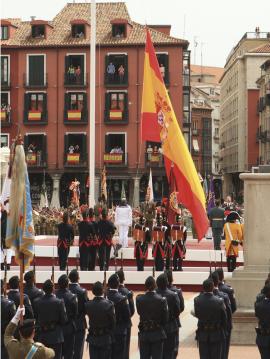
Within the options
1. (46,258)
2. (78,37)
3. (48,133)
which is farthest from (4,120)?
(46,258)

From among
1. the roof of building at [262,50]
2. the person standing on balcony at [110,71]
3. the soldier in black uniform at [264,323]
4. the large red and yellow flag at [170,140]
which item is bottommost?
the soldier in black uniform at [264,323]

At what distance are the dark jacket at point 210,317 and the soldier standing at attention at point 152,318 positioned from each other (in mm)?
467

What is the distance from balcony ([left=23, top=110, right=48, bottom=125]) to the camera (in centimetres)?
6200

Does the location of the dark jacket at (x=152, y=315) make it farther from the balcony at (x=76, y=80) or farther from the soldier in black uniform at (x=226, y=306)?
the balcony at (x=76, y=80)

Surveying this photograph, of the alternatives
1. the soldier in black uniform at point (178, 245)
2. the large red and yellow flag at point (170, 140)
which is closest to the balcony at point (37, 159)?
the large red and yellow flag at point (170, 140)

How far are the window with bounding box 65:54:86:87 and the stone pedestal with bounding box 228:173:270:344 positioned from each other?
151ft

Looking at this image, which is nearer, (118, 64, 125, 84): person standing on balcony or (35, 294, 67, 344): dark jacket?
(35, 294, 67, 344): dark jacket

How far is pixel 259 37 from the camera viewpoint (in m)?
106

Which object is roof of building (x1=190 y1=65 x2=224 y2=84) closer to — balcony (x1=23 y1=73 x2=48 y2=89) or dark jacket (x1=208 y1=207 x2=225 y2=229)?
balcony (x1=23 y1=73 x2=48 y2=89)

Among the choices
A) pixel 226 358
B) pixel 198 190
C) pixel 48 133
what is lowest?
pixel 226 358

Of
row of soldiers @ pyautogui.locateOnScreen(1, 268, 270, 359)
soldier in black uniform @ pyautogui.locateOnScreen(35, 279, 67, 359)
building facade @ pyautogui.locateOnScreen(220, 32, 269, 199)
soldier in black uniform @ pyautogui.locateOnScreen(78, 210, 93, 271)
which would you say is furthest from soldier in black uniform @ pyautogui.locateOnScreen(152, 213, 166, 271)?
building facade @ pyautogui.locateOnScreen(220, 32, 269, 199)

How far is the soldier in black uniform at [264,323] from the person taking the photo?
42.9ft

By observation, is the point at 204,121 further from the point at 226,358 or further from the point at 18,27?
the point at 226,358

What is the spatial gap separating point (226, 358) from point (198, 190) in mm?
7773
